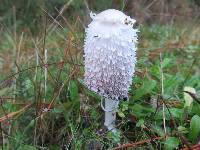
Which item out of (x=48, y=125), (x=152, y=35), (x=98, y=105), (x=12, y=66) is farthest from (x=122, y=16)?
(x=152, y=35)

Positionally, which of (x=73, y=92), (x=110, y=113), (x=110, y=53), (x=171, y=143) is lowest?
(x=171, y=143)

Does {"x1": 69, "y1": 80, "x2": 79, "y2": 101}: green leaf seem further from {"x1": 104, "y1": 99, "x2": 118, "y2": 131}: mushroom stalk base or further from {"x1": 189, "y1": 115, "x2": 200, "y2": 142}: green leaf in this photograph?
{"x1": 189, "y1": 115, "x2": 200, "y2": 142}: green leaf

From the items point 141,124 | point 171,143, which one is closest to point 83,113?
point 141,124

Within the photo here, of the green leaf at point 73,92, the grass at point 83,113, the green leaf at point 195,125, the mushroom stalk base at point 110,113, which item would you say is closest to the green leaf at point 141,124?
the grass at point 83,113

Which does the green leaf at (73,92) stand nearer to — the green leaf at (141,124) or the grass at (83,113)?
the grass at (83,113)

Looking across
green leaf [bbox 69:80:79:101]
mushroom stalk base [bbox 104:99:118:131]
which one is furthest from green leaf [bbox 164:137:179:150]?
green leaf [bbox 69:80:79:101]

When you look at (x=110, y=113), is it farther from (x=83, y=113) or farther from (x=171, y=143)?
(x=171, y=143)

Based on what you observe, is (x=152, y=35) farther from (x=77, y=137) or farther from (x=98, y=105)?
(x=77, y=137)
